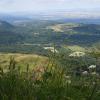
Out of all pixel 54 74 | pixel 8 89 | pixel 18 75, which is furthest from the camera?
pixel 54 74

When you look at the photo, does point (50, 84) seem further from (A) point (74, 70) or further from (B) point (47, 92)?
(A) point (74, 70)

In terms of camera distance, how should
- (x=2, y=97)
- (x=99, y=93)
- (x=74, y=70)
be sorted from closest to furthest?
1. (x=2, y=97)
2. (x=99, y=93)
3. (x=74, y=70)

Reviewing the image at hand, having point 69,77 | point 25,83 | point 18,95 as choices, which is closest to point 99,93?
point 69,77

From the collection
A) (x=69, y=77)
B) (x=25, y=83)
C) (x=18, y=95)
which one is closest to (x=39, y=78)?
(x=69, y=77)

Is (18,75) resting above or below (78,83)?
above

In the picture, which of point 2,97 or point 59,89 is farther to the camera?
point 59,89

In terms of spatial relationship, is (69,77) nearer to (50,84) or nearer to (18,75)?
(50,84)
